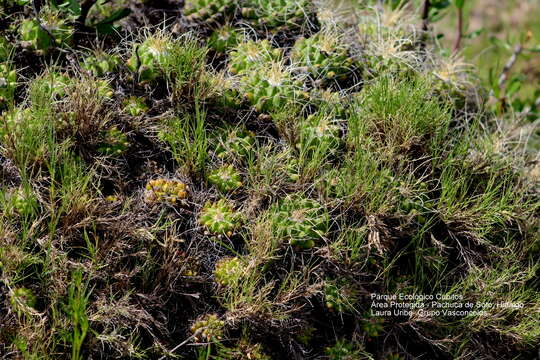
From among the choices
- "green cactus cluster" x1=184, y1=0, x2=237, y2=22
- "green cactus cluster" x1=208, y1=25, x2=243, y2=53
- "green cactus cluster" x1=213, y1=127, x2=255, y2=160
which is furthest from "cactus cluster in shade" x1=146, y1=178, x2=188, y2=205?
"green cactus cluster" x1=184, y1=0, x2=237, y2=22

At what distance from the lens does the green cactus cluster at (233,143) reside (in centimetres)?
263

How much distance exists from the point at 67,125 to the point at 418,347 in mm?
1806

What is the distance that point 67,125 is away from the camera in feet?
8.12

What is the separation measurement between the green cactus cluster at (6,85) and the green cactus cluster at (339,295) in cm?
161

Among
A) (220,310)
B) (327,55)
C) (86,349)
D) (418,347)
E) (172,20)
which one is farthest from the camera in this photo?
(172,20)

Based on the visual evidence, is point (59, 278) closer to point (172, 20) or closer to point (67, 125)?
point (67, 125)

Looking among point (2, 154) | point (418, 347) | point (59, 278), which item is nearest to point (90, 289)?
point (59, 278)

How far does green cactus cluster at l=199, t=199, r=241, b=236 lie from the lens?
8.00 ft

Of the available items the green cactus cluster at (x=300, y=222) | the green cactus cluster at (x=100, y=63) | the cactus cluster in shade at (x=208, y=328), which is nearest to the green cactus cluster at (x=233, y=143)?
the green cactus cluster at (x=300, y=222)

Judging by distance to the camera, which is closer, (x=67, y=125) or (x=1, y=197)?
(x=1, y=197)

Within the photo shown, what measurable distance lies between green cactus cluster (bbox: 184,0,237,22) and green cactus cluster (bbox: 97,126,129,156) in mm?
868

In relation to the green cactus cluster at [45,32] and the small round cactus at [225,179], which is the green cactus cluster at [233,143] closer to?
the small round cactus at [225,179]

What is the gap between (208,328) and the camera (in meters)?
2.27

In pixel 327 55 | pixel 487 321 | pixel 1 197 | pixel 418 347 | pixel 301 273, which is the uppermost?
pixel 327 55
